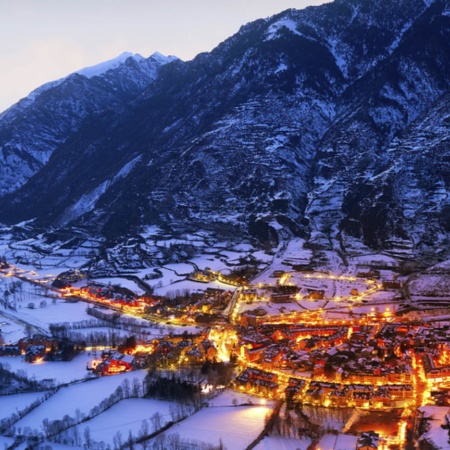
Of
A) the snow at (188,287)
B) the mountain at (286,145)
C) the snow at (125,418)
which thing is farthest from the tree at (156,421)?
the mountain at (286,145)

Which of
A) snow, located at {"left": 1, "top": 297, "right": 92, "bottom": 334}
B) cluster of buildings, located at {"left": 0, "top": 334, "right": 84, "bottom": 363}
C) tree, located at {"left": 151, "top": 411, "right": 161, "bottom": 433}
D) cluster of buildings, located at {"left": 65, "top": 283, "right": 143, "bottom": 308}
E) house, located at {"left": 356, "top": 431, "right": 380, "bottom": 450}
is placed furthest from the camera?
cluster of buildings, located at {"left": 65, "top": 283, "right": 143, "bottom": 308}

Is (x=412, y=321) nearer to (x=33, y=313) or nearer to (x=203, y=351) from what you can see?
(x=203, y=351)

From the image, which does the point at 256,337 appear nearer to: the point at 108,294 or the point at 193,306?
the point at 193,306

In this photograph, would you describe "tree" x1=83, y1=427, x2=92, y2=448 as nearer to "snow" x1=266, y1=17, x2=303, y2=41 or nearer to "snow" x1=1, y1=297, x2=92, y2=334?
"snow" x1=1, y1=297, x2=92, y2=334

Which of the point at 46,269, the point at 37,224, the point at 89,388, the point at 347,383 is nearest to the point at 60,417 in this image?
the point at 89,388

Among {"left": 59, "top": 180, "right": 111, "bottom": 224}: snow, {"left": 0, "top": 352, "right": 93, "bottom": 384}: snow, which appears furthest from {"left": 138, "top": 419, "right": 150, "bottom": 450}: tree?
{"left": 59, "top": 180, "right": 111, "bottom": 224}: snow

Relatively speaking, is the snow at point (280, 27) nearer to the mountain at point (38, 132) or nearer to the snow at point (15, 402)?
the mountain at point (38, 132)

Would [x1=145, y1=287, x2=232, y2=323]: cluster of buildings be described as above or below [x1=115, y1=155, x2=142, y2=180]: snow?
below

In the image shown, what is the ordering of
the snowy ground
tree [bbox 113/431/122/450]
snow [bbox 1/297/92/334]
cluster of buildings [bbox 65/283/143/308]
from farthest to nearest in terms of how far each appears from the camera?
cluster of buildings [bbox 65/283/143/308] → snow [bbox 1/297/92/334] → the snowy ground → tree [bbox 113/431/122/450]

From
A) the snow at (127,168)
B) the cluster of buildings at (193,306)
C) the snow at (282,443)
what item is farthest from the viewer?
the snow at (127,168)
